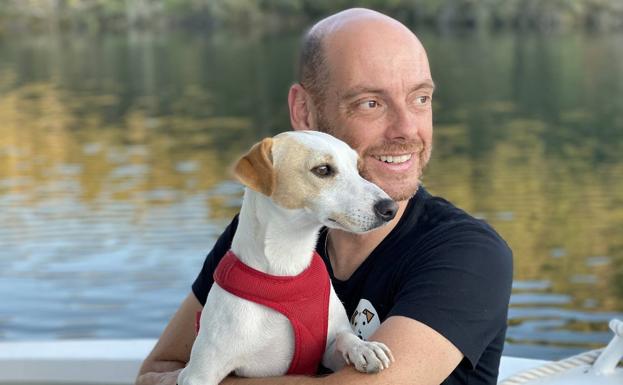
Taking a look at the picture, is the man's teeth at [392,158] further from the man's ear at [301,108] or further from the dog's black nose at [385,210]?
the dog's black nose at [385,210]

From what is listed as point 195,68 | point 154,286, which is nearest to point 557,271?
point 154,286

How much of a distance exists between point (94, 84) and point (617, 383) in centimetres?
5224

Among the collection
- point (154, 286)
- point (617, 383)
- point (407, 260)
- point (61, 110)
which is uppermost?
point (407, 260)

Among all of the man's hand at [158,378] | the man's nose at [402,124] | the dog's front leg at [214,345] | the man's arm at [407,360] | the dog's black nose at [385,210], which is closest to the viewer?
the dog's black nose at [385,210]

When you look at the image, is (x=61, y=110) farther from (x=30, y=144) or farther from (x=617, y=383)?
(x=617, y=383)

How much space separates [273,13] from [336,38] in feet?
418

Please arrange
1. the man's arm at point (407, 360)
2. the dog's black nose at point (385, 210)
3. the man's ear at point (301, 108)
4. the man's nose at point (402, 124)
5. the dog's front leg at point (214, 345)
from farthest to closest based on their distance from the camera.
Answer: the man's ear at point (301, 108), the man's nose at point (402, 124), the dog's front leg at point (214, 345), the man's arm at point (407, 360), the dog's black nose at point (385, 210)

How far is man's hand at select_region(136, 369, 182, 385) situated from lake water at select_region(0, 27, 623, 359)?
10.1 metres

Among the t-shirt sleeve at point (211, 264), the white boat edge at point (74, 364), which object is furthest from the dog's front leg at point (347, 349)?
the white boat edge at point (74, 364)

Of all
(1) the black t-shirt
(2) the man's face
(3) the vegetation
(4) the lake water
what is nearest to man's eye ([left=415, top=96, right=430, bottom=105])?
(2) the man's face

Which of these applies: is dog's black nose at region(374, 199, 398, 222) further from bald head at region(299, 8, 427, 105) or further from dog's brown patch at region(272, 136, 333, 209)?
bald head at region(299, 8, 427, 105)

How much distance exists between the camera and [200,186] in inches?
961

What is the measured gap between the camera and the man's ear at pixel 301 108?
4258 millimetres

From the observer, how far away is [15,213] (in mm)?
22625
